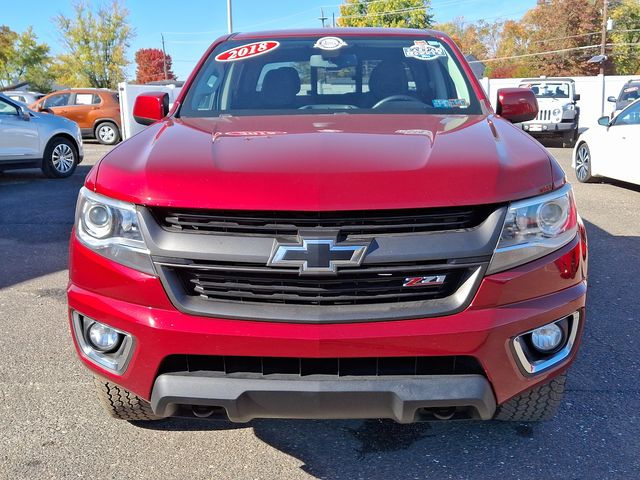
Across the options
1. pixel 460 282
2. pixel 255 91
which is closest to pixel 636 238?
pixel 255 91

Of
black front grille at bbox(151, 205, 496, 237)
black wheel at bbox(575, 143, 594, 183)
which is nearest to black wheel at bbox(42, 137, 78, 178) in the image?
black wheel at bbox(575, 143, 594, 183)

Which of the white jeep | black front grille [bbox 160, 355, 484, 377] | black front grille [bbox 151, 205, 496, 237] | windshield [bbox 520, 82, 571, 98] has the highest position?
black front grille [bbox 151, 205, 496, 237]

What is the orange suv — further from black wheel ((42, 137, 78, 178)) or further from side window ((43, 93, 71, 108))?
black wheel ((42, 137, 78, 178))

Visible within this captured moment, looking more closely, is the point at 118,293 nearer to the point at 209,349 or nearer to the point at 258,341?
the point at 209,349

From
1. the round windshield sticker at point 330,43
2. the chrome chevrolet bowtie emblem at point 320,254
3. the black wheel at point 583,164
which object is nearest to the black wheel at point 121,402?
the chrome chevrolet bowtie emblem at point 320,254

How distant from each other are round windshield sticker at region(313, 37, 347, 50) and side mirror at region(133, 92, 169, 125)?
1000 millimetres

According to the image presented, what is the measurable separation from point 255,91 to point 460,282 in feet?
6.29

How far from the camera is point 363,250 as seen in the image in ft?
6.65

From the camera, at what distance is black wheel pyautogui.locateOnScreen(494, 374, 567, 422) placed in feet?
A: 7.86

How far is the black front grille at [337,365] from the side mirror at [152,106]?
6.94 feet

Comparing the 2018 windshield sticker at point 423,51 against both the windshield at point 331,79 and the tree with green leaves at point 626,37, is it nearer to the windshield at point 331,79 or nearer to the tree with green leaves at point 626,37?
the windshield at point 331,79

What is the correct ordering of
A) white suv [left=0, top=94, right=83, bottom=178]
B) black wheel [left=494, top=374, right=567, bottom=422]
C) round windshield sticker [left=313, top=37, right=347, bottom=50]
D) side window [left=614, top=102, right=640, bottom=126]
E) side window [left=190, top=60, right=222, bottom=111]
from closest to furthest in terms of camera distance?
black wheel [left=494, top=374, right=567, bottom=422], side window [left=190, top=60, right=222, bottom=111], round windshield sticker [left=313, top=37, right=347, bottom=50], side window [left=614, top=102, right=640, bottom=126], white suv [left=0, top=94, right=83, bottom=178]

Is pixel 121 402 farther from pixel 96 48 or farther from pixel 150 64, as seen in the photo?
pixel 150 64

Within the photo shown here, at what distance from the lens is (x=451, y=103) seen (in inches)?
132
